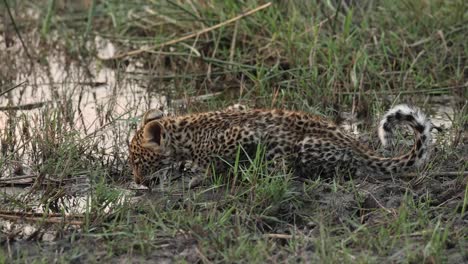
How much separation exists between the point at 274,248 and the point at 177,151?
1.78m

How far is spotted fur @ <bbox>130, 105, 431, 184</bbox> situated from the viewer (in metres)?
6.89

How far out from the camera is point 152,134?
728 centimetres

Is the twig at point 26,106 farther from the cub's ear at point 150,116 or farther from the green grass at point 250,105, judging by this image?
the cub's ear at point 150,116

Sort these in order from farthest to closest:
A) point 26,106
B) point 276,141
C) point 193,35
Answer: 1. point 193,35
2. point 26,106
3. point 276,141

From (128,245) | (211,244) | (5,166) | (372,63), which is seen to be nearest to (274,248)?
(211,244)

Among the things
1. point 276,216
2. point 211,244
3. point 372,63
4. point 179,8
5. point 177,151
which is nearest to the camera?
point 211,244

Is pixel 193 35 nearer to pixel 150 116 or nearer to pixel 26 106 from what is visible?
pixel 26 106

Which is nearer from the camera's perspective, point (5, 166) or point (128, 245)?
point (128, 245)

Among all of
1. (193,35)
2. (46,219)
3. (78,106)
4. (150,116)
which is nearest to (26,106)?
(78,106)

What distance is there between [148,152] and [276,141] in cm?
90

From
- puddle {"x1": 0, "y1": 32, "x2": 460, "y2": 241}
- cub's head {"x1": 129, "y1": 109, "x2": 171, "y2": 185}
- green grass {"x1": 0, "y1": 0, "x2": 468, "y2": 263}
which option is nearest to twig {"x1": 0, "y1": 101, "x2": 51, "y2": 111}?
puddle {"x1": 0, "y1": 32, "x2": 460, "y2": 241}

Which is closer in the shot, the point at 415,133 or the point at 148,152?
the point at 415,133

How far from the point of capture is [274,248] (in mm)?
5707

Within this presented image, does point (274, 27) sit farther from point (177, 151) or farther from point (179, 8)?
point (177, 151)
